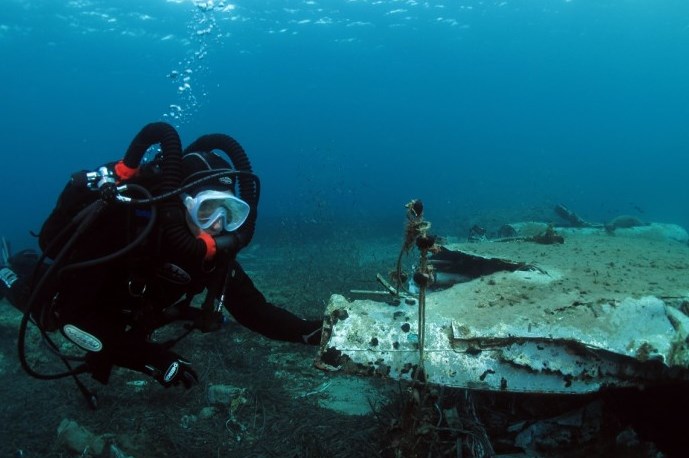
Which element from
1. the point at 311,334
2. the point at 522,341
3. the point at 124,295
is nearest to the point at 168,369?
the point at 124,295

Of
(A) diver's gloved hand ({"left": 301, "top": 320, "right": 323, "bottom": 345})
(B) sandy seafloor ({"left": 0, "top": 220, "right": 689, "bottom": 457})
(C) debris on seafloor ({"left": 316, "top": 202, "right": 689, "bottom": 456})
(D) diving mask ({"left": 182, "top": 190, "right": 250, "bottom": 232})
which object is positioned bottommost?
(B) sandy seafloor ({"left": 0, "top": 220, "right": 689, "bottom": 457})

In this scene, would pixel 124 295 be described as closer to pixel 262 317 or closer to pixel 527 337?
pixel 262 317

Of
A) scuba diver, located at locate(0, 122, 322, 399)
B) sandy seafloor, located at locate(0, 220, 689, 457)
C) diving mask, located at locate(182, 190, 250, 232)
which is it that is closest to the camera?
scuba diver, located at locate(0, 122, 322, 399)

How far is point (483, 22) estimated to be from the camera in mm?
45156

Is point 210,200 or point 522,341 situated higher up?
point 210,200

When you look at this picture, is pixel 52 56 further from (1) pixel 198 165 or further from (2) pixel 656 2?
(2) pixel 656 2

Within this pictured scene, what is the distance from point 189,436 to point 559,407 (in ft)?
11.4

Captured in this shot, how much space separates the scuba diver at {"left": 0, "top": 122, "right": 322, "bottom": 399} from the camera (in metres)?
2.66

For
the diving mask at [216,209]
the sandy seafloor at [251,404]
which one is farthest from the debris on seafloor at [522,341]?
the diving mask at [216,209]

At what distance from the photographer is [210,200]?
112 inches

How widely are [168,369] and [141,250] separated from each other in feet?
2.86

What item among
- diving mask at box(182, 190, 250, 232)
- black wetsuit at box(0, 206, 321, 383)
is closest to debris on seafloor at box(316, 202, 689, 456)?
diving mask at box(182, 190, 250, 232)

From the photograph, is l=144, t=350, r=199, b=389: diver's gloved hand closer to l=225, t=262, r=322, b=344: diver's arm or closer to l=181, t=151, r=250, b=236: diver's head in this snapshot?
l=225, t=262, r=322, b=344: diver's arm

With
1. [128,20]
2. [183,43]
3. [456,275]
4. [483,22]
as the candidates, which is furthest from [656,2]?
[456,275]
